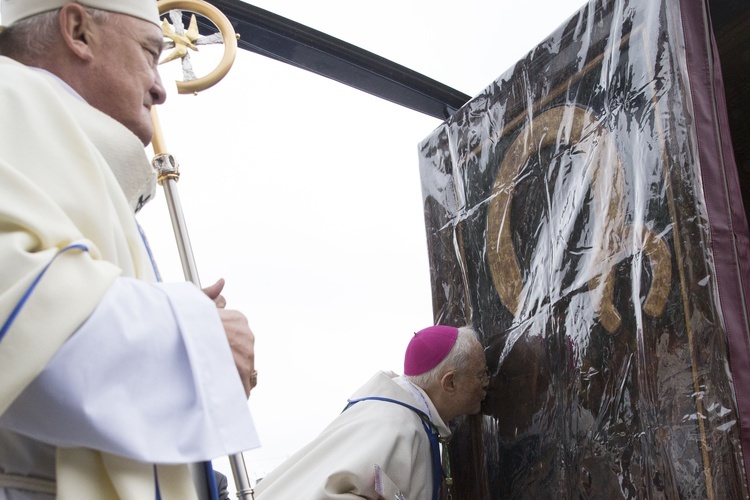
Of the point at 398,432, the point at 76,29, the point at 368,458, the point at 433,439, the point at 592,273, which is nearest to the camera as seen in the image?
the point at 76,29

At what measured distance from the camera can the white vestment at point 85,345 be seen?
3.15ft

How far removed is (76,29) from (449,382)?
6.25 ft

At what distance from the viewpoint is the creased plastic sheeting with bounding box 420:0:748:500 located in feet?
6.37

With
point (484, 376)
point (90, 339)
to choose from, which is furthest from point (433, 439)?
point (90, 339)

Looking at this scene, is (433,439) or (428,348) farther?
(428,348)

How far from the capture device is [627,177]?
219 centimetres

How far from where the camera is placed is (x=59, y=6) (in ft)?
5.06

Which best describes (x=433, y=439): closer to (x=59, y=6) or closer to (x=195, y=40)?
(x=195, y=40)

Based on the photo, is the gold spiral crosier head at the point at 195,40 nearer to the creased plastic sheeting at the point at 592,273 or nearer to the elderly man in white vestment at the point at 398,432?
the creased plastic sheeting at the point at 592,273

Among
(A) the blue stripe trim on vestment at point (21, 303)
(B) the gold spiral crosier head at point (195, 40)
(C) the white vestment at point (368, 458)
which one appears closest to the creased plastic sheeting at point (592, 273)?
(C) the white vestment at point (368, 458)

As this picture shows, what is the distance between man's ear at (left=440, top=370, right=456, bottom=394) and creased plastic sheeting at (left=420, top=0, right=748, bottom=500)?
5.4 inches

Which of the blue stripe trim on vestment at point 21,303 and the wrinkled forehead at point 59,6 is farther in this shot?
the wrinkled forehead at point 59,6

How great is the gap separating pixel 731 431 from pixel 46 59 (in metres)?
1.60

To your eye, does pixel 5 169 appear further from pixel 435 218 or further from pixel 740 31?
pixel 740 31
